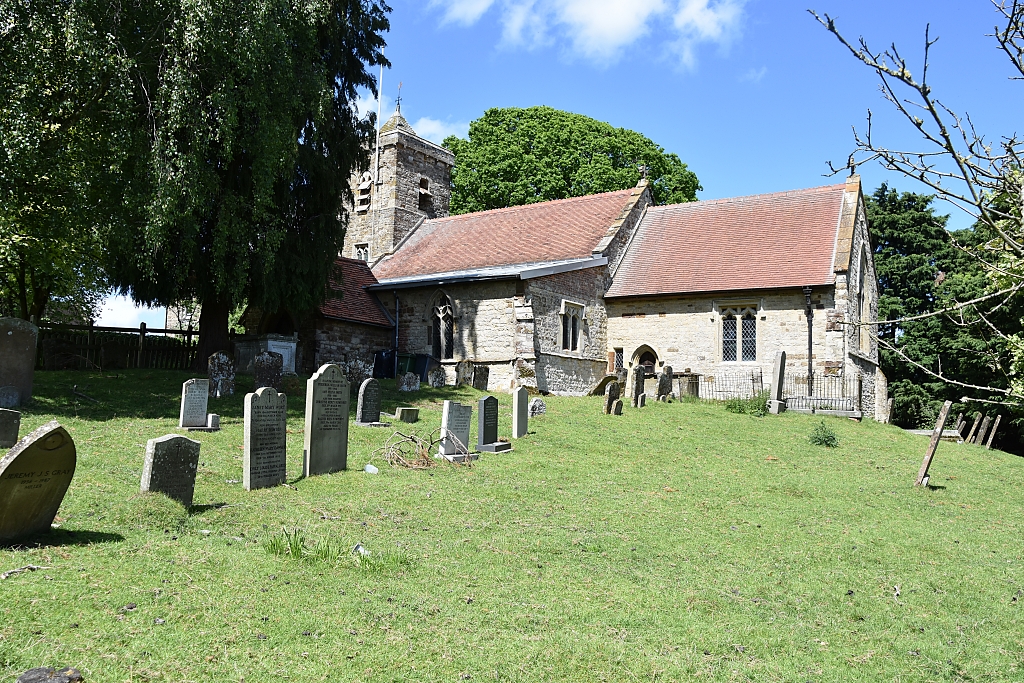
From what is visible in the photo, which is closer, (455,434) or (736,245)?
(455,434)

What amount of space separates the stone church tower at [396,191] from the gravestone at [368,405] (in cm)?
1893

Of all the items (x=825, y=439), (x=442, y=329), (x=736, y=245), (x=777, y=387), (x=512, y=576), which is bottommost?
(x=512, y=576)

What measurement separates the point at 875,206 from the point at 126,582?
3424 cm

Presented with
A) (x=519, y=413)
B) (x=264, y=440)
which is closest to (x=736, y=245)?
(x=519, y=413)

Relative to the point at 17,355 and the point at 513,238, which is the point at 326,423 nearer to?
the point at 17,355

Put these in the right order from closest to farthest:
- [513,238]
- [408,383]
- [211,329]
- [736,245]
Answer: [211,329]
[408,383]
[736,245]
[513,238]

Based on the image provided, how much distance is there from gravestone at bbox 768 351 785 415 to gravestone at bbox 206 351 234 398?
44.9 ft

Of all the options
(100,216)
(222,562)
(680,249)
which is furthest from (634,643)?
(680,249)

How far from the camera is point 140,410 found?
13727 millimetres

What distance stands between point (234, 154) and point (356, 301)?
919 centimetres

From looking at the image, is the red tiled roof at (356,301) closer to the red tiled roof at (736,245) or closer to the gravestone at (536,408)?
the red tiled roof at (736,245)

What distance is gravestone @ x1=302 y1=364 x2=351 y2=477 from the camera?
9.64 m

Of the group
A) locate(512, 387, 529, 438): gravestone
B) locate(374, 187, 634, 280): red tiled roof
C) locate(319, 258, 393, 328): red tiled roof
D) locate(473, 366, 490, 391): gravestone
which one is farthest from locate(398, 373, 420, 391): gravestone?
locate(512, 387, 529, 438): gravestone

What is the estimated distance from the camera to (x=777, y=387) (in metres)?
21.3
